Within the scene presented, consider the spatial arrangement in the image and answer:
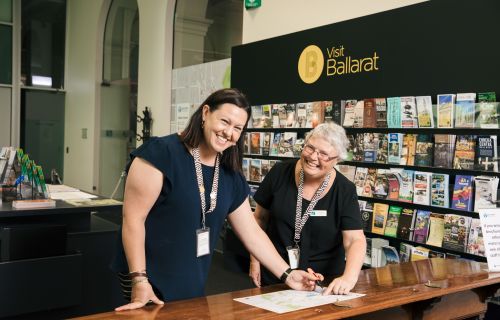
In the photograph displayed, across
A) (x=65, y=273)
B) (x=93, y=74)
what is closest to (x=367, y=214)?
(x=65, y=273)

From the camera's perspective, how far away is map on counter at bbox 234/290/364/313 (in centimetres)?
171

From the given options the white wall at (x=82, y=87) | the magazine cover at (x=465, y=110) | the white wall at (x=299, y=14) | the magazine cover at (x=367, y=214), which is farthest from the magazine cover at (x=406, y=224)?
the white wall at (x=82, y=87)

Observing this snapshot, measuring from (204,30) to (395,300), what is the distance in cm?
597

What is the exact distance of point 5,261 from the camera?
9.93ft

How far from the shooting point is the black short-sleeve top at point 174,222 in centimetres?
176

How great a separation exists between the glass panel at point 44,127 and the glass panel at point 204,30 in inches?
174

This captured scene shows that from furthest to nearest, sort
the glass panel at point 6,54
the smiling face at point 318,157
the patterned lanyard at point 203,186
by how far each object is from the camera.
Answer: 1. the glass panel at point 6,54
2. the smiling face at point 318,157
3. the patterned lanyard at point 203,186

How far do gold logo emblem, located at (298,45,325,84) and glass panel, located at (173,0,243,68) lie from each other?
2001 millimetres

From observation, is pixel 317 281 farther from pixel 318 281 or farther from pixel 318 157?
pixel 318 157

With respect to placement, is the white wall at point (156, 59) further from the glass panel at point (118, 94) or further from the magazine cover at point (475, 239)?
the magazine cover at point (475, 239)

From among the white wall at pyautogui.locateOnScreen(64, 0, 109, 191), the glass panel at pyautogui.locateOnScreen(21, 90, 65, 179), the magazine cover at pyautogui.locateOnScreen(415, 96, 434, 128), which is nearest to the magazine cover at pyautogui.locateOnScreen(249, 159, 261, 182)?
the magazine cover at pyautogui.locateOnScreen(415, 96, 434, 128)

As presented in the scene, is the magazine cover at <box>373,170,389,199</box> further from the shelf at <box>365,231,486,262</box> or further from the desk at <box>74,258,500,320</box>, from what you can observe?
the desk at <box>74,258,500,320</box>

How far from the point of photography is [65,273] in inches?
125

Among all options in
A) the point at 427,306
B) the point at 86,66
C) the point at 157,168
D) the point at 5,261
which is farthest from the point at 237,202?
the point at 86,66
